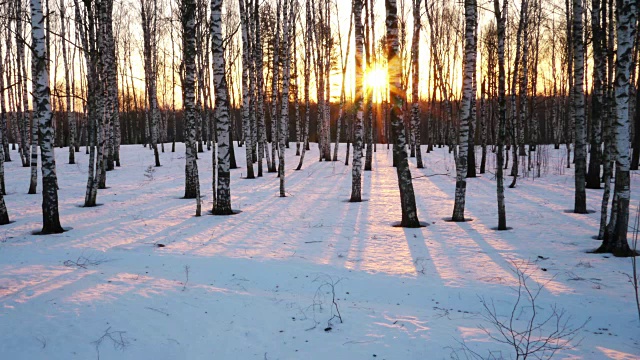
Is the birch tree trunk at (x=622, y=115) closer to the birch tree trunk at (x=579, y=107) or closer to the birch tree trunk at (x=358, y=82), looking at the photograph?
the birch tree trunk at (x=579, y=107)

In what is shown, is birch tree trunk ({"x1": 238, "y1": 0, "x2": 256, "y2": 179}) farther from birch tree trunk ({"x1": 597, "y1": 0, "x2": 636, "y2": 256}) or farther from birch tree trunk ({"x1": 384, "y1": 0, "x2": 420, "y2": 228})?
birch tree trunk ({"x1": 597, "y1": 0, "x2": 636, "y2": 256})

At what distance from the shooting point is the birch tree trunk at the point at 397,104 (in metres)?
9.07

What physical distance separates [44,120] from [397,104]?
797 cm

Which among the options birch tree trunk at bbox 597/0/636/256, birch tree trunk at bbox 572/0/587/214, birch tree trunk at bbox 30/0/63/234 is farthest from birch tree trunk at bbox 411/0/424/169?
birch tree trunk at bbox 30/0/63/234

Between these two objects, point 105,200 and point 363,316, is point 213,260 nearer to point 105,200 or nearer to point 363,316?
point 363,316

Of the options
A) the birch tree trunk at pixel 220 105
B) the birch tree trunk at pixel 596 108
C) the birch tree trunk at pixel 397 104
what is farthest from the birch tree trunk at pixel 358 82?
the birch tree trunk at pixel 596 108

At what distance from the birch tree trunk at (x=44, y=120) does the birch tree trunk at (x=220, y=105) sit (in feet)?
12.4

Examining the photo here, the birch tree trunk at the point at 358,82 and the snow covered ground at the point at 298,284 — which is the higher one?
the birch tree trunk at the point at 358,82

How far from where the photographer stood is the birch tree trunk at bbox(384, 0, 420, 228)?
9.07m

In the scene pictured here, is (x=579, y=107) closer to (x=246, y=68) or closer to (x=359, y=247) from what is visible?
(x=359, y=247)

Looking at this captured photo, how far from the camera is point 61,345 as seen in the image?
4168 millimetres

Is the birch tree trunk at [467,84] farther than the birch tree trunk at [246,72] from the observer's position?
No

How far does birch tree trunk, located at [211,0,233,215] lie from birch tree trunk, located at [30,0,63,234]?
12.4 ft

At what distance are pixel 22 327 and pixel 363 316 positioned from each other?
3.99 metres
